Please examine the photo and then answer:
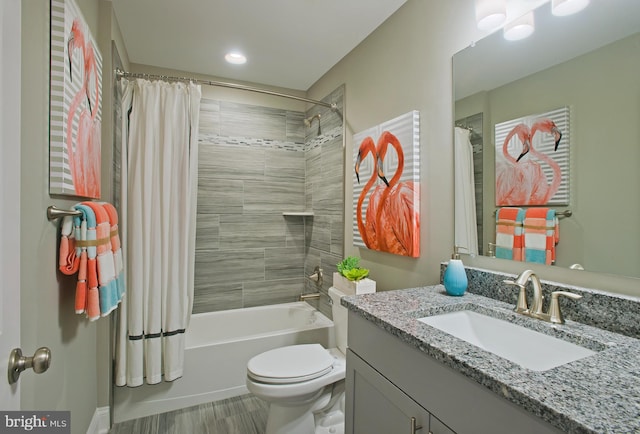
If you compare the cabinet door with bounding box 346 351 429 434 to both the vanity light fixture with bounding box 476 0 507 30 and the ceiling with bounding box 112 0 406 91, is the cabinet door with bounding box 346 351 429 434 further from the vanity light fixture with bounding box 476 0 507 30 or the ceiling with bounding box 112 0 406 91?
the ceiling with bounding box 112 0 406 91

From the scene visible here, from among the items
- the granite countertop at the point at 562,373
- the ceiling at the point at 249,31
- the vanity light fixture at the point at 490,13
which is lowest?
the granite countertop at the point at 562,373

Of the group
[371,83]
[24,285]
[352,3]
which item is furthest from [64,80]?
[371,83]

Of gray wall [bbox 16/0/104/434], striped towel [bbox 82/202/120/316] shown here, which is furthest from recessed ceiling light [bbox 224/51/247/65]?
striped towel [bbox 82/202/120/316]

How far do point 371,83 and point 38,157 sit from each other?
1.86 m

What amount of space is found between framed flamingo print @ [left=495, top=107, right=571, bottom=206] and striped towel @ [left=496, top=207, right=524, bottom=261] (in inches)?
1.5

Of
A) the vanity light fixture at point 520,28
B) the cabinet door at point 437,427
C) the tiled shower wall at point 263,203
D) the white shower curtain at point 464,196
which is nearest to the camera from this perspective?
the cabinet door at point 437,427

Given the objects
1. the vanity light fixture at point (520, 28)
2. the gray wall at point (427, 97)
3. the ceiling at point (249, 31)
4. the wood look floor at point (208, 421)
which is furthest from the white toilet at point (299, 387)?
the ceiling at point (249, 31)

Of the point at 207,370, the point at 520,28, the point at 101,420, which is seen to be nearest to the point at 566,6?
the point at 520,28

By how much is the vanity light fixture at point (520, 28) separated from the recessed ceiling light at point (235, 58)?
1.87 metres

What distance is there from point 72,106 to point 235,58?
1.51 m

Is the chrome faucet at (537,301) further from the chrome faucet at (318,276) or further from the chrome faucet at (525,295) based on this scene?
the chrome faucet at (318,276)

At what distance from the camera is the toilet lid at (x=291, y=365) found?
1.64 m

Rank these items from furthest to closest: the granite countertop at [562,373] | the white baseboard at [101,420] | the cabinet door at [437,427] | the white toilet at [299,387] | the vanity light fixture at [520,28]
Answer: the white baseboard at [101,420] < the white toilet at [299,387] < the vanity light fixture at [520,28] < the cabinet door at [437,427] < the granite countertop at [562,373]

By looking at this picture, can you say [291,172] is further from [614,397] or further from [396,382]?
[614,397]
